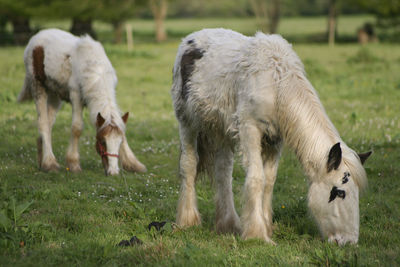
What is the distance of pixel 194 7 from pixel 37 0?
134 ft

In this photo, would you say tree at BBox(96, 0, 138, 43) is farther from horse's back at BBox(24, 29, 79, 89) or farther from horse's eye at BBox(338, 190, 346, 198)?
horse's eye at BBox(338, 190, 346, 198)

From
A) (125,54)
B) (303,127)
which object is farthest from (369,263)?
(125,54)

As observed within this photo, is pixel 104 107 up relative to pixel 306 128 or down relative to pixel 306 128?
down

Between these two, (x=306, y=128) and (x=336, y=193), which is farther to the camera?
(x=306, y=128)

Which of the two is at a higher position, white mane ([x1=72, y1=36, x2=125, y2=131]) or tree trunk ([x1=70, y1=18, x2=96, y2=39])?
white mane ([x1=72, y1=36, x2=125, y2=131])

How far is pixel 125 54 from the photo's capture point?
22859 mm

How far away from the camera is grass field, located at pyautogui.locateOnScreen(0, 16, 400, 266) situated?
4203 mm

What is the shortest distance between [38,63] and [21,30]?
925 inches

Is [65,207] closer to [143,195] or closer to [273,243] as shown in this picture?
[143,195]

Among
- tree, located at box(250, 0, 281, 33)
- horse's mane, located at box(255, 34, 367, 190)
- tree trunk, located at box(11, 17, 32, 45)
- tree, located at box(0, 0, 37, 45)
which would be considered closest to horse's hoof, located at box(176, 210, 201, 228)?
horse's mane, located at box(255, 34, 367, 190)

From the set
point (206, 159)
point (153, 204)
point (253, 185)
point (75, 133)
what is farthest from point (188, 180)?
point (75, 133)

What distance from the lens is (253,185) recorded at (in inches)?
185

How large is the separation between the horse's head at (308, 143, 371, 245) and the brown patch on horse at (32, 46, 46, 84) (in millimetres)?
5888

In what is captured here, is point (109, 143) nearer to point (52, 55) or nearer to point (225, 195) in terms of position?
point (52, 55)
